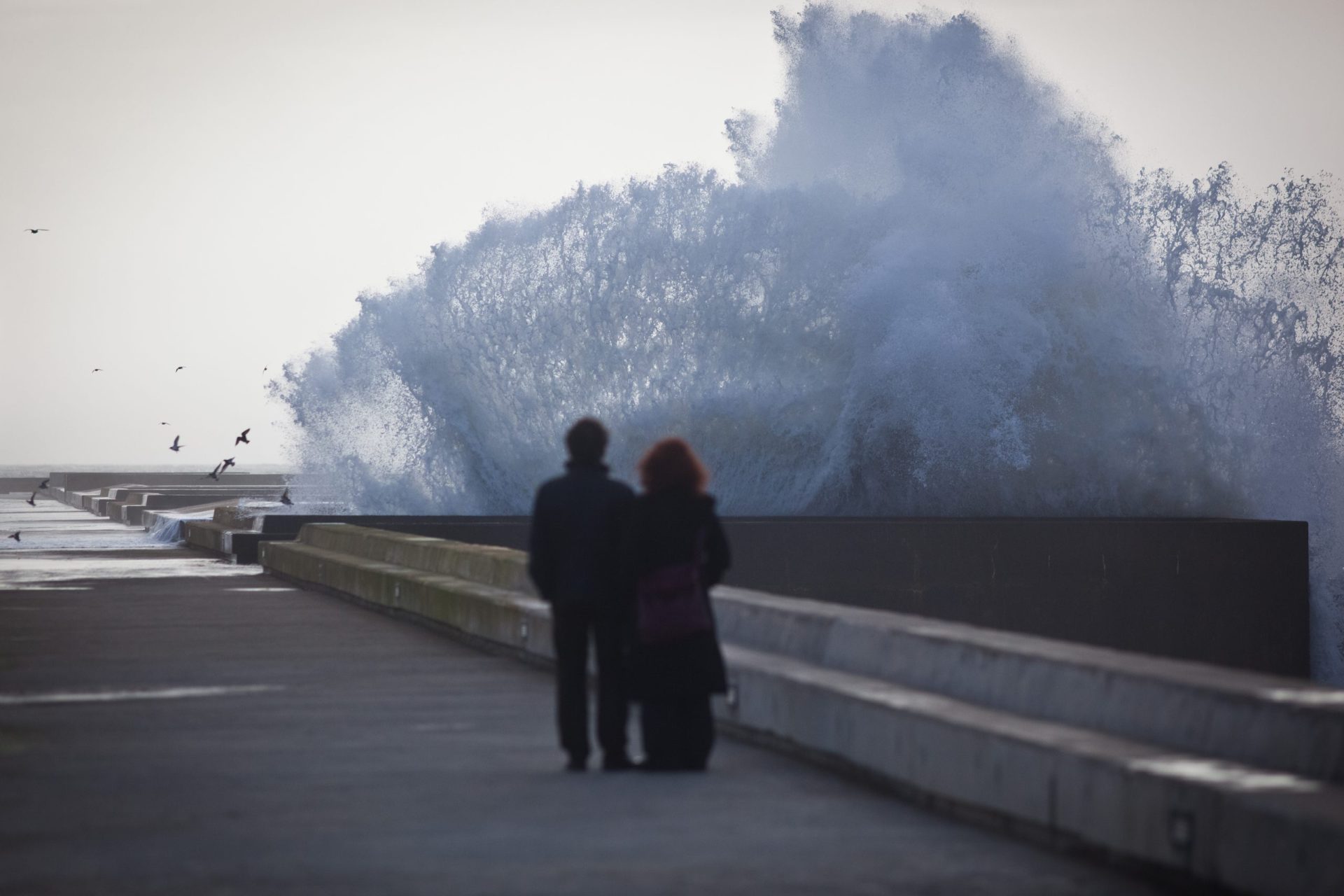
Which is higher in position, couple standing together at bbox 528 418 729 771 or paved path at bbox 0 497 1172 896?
couple standing together at bbox 528 418 729 771

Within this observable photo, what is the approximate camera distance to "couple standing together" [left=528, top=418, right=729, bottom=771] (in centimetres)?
889

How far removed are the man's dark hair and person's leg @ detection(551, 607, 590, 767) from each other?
0.72m

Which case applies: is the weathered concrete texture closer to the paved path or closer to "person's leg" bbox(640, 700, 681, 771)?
the paved path

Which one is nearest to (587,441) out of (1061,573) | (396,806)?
(396,806)

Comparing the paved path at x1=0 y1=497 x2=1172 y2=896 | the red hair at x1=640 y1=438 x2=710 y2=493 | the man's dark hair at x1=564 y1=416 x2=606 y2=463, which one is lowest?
the paved path at x1=0 y1=497 x2=1172 y2=896

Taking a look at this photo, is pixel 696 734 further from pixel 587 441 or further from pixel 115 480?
pixel 115 480

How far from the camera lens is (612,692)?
9242 millimetres

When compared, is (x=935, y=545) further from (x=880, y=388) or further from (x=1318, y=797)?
(x=1318, y=797)

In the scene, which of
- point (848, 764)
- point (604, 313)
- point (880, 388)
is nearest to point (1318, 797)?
point (848, 764)

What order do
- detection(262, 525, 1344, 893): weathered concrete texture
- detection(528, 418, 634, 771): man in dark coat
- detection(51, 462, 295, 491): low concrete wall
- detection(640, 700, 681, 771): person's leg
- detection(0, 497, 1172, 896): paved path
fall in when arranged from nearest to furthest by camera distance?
detection(262, 525, 1344, 893): weathered concrete texture → detection(0, 497, 1172, 896): paved path → detection(640, 700, 681, 771): person's leg → detection(528, 418, 634, 771): man in dark coat → detection(51, 462, 295, 491): low concrete wall

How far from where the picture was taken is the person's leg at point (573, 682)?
9.12 m

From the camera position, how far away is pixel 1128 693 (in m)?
7.37

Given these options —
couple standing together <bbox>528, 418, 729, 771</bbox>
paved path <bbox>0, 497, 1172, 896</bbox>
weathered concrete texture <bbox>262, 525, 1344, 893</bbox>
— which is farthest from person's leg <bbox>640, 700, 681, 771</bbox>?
weathered concrete texture <bbox>262, 525, 1344, 893</bbox>

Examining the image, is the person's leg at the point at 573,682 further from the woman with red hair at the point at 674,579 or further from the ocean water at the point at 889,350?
the ocean water at the point at 889,350
